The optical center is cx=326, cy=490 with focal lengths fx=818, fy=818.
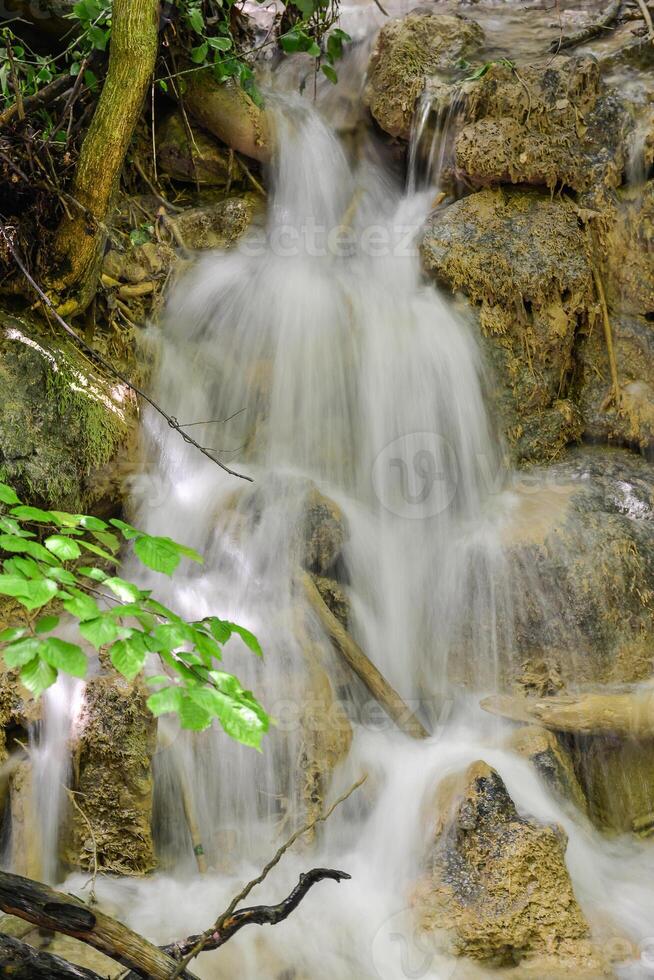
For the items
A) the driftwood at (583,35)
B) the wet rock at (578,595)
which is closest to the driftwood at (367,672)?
the wet rock at (578,595)

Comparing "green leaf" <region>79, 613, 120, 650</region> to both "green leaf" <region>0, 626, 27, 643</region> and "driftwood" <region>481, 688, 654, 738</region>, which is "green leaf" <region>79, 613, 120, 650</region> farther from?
"driftwood" <region>481, 688, 654, 738</region>

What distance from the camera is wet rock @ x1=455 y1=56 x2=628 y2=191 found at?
5.54 metres

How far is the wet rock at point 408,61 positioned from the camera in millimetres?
6266

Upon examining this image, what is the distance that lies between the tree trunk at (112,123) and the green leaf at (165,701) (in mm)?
3133

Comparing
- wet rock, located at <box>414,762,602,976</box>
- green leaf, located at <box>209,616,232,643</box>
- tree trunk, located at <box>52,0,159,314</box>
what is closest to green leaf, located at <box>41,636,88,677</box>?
green leaf, located at <box>209,616,232,643</box>

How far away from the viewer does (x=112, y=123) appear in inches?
151

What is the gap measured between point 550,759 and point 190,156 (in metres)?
4.93

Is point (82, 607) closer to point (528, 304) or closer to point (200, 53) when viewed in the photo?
point (528, 304)

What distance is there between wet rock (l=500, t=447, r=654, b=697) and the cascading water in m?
0.11

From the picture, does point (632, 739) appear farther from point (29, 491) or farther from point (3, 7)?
point (3, 7)

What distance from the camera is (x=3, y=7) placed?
5.82 metres

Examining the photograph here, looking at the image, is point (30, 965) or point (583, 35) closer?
point (30, 965)

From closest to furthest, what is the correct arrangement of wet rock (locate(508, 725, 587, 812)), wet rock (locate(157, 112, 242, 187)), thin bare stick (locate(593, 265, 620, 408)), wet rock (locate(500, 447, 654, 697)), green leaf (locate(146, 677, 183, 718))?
green leaf (locate(146, 677, 183, 718)) → wet rock (locate(508, 725, 587, 812)) → wet rock (locate(500, 447, 654, 697)) → thin bare stick (locate(593, 265, 620, 408)) → wet rock (locate(157, 112, 242, 187))

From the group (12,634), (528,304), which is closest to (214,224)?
(528,304)
